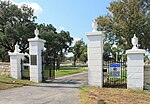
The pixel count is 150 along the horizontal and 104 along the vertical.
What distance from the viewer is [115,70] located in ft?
36.4

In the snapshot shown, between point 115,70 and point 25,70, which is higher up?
point 115,70

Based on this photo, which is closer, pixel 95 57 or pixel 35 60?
pixel 95 57

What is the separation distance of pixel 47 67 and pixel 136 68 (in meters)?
6.19

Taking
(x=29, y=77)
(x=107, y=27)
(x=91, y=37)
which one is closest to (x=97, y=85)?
(x=91, y=37)

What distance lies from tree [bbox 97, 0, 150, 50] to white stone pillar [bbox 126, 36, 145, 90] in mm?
10554

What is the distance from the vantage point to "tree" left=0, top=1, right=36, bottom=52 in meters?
34.6

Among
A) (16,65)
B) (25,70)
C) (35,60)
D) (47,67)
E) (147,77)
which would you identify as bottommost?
(147,77)

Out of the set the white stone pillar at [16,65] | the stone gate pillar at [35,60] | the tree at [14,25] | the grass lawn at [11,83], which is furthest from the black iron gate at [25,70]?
the tree at [14,25]

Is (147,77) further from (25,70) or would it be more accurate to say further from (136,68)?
(25,70)

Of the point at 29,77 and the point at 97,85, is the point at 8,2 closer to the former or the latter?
the point at 29,77

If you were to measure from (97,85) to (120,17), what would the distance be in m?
12.1

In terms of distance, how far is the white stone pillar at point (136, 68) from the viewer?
10031 millimetres

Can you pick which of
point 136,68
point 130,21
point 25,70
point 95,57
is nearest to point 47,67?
point 25,70

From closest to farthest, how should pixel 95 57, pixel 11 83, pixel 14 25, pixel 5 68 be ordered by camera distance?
pixel 95 57 < pixel 11 83 < pixel 5 68 < pixel 14 25
